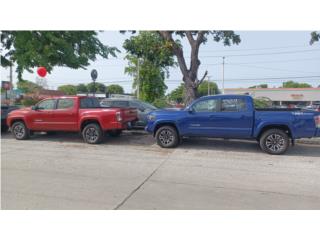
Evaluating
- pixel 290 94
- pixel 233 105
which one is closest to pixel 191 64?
pixel 233 105

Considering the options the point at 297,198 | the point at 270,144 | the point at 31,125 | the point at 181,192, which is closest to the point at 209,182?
the point at 181,192

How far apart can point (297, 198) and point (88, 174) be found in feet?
13.5

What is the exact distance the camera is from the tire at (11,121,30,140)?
10.3m

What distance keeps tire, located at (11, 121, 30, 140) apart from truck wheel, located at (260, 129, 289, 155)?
842cm

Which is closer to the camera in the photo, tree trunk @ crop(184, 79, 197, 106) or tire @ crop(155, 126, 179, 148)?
tire @ crop(155, 126, 179, 148)

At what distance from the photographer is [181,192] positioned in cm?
484

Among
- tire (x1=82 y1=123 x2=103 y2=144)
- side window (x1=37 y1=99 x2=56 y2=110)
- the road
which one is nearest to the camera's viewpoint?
the road

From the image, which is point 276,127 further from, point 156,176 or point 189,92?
point 189,92

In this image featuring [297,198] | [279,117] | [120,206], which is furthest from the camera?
[279,117]

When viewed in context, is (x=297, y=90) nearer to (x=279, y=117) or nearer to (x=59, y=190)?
(x=279, y=117)

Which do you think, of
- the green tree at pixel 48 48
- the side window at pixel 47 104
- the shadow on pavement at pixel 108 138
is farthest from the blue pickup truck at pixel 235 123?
the green tree at pixel 48 48

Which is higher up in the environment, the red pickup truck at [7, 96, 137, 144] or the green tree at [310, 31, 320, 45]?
the green tree at [310, 31, 320, 45]

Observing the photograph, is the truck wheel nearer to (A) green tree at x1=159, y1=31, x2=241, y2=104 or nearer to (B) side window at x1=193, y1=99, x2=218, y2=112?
(B) side window at x1=193, y1=99, x2=218, y2=112

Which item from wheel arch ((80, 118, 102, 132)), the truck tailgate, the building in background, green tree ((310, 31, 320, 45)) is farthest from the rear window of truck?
the building in background
